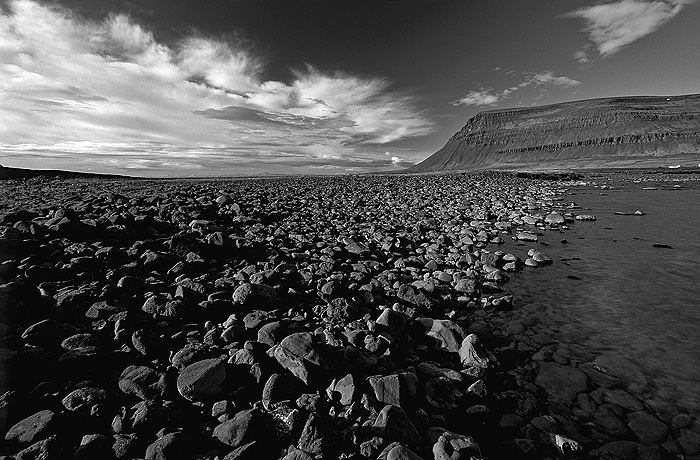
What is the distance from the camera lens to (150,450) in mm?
2838

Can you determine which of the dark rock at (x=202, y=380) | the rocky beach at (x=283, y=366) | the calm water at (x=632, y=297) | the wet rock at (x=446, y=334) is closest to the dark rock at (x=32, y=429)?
the rocky beach at (x=283, y=366)

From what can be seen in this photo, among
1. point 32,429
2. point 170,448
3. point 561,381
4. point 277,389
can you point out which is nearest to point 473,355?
point 561,381

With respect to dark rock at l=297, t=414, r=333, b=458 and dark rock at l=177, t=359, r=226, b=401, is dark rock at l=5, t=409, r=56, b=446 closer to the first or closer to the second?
dark rock at l=177, t=359, r=226, b=401

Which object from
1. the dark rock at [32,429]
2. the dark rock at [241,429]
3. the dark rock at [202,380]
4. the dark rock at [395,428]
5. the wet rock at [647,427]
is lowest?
the wet rock at [647,427]

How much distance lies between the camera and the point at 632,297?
7.57m

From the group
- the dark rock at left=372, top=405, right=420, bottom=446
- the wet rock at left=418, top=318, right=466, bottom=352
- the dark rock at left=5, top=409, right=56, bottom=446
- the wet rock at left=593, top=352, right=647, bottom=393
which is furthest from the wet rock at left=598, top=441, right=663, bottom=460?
the dark rock at left=5, top=409, right=56, bottom=446

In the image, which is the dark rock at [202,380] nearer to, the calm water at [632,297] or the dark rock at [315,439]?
the dark rock at [315,439]

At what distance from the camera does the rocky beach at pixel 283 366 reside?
3113 mm

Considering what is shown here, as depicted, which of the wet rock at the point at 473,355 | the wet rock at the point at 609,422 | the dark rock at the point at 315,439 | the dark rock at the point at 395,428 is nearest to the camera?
the dark rock at the point at 315,439

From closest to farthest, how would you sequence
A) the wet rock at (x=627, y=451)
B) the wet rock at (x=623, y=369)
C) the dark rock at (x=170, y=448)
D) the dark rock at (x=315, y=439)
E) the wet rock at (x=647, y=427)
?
the dark rock at (x=170, y=448)
the dark rock at (x=315, y=439)
the wet rock at (x=627, y=451)
the wet rock at (x=647, y=427)
the wet rock at (x=623, y=369)

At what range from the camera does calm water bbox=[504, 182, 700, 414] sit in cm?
519

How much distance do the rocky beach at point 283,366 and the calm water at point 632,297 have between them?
0.40m

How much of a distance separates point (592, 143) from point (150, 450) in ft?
759

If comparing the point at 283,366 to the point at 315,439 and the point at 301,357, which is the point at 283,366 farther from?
the point at 315,439
